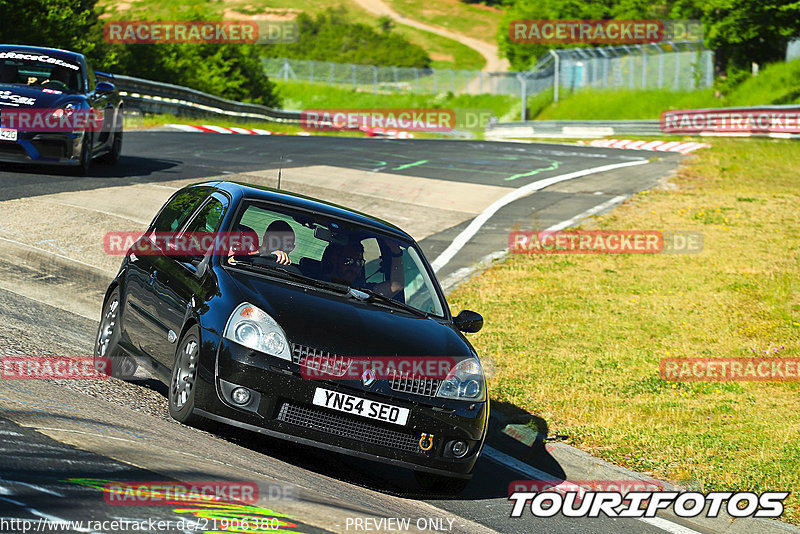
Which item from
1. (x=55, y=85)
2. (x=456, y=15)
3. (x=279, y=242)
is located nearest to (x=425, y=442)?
(x=279, y=242)

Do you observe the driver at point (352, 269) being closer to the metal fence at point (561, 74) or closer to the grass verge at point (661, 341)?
the grass verge at point (661, 341)

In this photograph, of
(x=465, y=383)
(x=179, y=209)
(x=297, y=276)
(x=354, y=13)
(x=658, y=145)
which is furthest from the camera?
(x=354, y=13)

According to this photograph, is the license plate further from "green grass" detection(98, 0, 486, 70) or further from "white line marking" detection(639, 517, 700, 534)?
"green grass" detection(98, 0, 486, 70)

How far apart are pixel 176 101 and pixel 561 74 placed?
28.7 m

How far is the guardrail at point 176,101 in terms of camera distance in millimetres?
30594

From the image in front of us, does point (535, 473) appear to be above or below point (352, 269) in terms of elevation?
below

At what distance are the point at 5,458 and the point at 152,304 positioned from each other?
274 cm

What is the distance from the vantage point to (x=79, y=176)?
16.8 m

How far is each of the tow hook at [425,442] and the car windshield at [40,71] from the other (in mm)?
10979

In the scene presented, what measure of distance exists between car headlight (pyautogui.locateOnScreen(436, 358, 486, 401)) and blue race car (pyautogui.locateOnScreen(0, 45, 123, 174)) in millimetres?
10189

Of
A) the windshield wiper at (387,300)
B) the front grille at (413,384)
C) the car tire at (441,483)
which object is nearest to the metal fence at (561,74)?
the windshield wiper at (387,300)

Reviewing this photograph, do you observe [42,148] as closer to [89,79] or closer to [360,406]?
[89,79]

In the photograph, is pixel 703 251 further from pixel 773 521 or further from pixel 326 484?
pixel 326 484

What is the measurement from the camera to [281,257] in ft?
23.4
